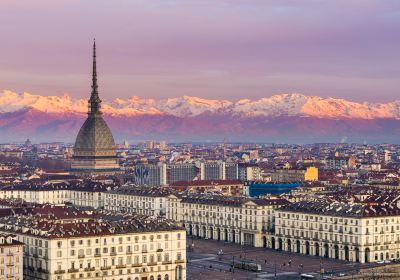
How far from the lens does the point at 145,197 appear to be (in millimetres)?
170250

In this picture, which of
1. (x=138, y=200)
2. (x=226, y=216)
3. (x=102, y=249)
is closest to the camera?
(x=102, y=249)

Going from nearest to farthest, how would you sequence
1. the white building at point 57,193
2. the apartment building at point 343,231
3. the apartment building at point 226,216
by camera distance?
the apartment building at point 343,231 → the apartment building at point 226,216 → the white building at point 57,193

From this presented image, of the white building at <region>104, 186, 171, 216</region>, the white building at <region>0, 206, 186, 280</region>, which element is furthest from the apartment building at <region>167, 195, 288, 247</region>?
the white building at <region>0, 206, 186, 280</region>

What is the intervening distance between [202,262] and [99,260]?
2332cm

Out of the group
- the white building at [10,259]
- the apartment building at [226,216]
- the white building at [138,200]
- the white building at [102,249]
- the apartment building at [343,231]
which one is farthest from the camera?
the white building at [138,200]

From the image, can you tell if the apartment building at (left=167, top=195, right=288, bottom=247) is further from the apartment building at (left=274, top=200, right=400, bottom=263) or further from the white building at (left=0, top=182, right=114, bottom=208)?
the white building at (left=0, top=182, right=114, bottom=208)

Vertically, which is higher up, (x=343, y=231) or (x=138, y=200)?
(x=138, y=200)

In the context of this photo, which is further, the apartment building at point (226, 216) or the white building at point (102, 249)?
the apartment building at point (226, 216)

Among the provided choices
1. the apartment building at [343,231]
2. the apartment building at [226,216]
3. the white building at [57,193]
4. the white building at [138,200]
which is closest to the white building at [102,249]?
the apartment building at [343,231]

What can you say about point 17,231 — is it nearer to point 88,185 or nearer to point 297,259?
point 297,259

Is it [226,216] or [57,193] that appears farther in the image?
[57,193]

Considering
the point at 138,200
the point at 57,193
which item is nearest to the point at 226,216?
the point at 138,200

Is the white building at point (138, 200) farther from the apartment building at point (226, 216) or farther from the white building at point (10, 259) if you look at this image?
the white building at point (10, 259)

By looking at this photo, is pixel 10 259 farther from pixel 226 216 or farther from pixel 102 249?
pixel 226 216
